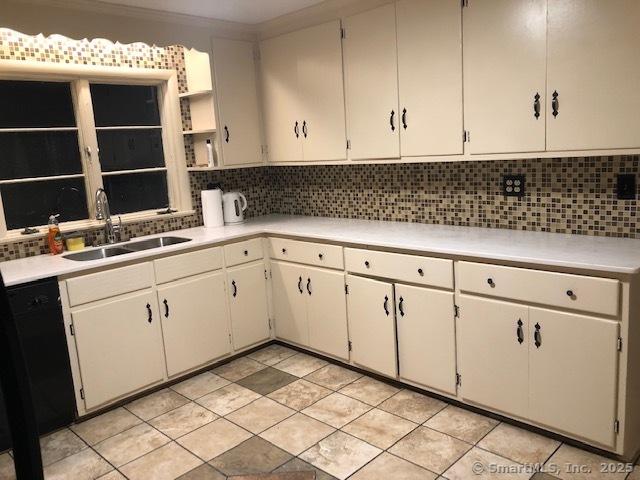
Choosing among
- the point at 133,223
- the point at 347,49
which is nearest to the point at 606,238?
the point at 347,49

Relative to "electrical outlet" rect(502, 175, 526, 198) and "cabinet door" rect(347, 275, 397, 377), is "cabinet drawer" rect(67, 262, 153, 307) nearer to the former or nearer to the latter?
"cabinet door" rect(347, 275, 397, 377)

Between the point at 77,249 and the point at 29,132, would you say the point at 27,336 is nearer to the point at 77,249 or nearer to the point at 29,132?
the point at 77,249

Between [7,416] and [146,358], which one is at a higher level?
[7,416]

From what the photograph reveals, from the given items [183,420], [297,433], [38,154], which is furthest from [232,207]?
[297,433]

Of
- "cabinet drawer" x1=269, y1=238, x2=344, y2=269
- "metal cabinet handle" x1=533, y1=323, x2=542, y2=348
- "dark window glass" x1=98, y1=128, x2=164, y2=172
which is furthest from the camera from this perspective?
"dark window glass" x1=98, y1=128, x2=164, y2=172

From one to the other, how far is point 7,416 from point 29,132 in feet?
10.7

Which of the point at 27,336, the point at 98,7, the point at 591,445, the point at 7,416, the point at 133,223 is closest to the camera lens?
the point at 7,416

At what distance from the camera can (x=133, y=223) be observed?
370 centimetres

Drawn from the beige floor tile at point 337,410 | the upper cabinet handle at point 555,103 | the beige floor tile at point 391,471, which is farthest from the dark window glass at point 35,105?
the upper cabinet handle at point 555,103

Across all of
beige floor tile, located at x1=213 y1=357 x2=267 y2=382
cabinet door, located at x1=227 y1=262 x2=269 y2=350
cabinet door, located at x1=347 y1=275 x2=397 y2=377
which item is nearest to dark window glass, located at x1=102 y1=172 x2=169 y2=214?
cabinet door, located at x1=227 y1=262 x2=269 y2=350

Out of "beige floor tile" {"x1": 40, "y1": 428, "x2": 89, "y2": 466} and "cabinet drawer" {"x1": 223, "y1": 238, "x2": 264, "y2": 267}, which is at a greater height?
"cabinet drawer" {"x1": 223, "y1": 238, "x2": 264, "y2": 267}

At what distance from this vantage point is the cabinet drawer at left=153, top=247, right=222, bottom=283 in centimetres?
319

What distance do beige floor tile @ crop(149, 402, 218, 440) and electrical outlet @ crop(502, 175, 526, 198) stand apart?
2103 mm

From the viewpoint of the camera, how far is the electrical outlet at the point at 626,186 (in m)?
2.57
